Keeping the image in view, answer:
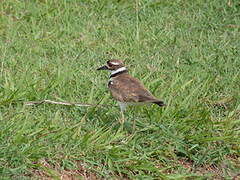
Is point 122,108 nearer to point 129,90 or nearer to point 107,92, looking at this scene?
point 129,90

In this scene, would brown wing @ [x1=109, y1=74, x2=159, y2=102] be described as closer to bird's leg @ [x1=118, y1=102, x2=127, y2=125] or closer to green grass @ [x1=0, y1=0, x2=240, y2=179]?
bird's leg @ [x1=118, y1=102, x2=127, y2=125]

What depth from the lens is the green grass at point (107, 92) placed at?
5.86 meters

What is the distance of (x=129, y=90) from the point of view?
20.5 ft

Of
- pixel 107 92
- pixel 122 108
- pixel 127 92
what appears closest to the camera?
pixel 127 92

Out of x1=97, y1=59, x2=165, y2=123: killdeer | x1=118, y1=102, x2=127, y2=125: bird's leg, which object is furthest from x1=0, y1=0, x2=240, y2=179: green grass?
x1=97, y1=59, x2=165, y2=123: killdeer

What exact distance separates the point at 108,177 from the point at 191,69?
274cm

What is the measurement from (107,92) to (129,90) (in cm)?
98

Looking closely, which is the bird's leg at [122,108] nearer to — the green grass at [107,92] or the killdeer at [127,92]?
the killdeer at [127,92]

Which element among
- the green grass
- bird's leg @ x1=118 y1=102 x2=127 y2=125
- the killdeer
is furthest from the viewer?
bird's leg @ x1=118 y1=102 x2=127 y2=125

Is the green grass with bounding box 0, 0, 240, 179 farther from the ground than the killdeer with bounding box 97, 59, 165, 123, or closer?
closer

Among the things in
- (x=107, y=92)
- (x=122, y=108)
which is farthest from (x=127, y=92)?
(x=107, y=92)

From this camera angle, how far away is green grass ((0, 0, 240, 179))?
5.86m

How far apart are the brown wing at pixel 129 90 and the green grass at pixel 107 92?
353 mm

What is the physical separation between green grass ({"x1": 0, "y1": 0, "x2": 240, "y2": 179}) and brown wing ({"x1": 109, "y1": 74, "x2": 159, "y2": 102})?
13.9 inches
